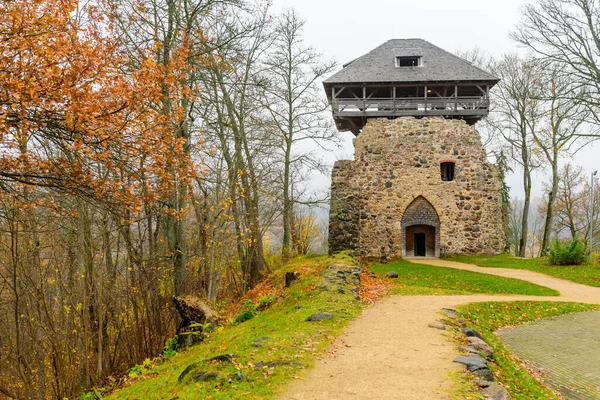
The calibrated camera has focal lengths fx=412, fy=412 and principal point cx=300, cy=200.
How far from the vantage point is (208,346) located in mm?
7613

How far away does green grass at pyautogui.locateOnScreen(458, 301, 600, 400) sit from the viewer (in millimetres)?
5270

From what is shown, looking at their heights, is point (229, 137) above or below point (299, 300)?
above

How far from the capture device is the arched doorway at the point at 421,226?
20.0 meters

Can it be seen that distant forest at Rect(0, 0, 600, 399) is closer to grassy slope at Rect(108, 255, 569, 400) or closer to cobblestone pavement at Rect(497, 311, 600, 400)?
grassy slope at Rect(108, 255, 569, 400)

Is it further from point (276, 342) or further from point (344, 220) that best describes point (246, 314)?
point (344, 220)

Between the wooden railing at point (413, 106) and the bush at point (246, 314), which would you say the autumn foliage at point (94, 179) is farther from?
the wooden railing at point (413, 106)

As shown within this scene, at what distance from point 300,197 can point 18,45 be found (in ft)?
47.8

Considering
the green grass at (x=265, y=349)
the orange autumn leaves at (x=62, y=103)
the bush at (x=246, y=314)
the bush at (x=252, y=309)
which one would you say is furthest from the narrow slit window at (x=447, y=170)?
the orange autumn leaves at (x=62, y=103)

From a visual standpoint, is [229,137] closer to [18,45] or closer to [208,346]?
[208,346]

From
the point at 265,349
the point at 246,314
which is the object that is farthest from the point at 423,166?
the point at 265,349

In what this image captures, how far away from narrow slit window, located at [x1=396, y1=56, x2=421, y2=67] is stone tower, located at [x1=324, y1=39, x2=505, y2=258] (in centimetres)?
115

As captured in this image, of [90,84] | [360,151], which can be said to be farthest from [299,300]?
[360,151]

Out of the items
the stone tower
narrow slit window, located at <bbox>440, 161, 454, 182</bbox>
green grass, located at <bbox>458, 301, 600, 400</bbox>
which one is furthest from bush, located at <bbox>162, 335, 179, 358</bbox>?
narrow slit window, located at <bbox>440, 161, 454, 182</bbox>

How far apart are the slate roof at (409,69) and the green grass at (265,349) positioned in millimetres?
12883
